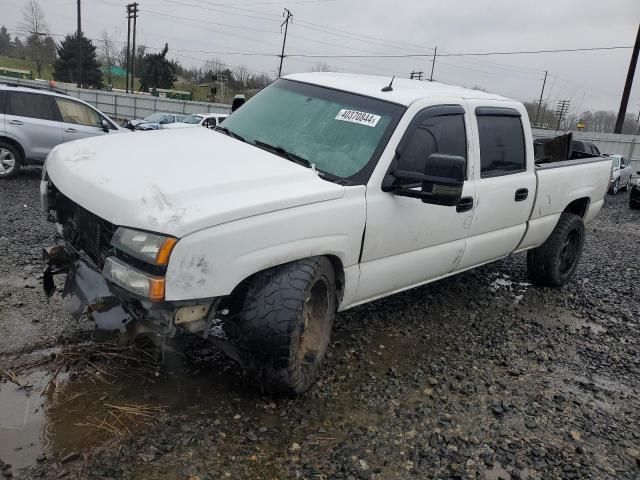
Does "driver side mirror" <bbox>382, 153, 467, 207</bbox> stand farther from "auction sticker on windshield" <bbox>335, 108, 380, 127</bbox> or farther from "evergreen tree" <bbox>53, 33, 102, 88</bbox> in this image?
"evergreen tree" <bbox>53, 33, 102, 88</bbox>

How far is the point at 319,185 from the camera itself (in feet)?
10.1

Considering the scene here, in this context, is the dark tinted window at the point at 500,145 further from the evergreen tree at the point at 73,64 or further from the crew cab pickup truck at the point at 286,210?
the evergreen tree at the point at 73,64

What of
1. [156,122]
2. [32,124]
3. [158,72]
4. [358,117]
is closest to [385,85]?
[358,117]

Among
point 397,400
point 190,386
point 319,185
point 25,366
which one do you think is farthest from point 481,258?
point 25,366

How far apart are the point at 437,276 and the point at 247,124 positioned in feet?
6.34

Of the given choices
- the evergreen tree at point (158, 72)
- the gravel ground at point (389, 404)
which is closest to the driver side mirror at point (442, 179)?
the gravel ground at point (389, 404)

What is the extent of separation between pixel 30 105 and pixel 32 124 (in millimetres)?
394

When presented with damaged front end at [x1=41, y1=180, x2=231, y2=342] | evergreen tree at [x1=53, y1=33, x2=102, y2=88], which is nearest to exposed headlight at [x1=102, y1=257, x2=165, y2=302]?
damaged front end at [x1=41, y1=180, x2=231, y2=342]

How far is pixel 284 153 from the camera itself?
3.50m

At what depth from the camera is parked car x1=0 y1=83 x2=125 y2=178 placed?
908cm

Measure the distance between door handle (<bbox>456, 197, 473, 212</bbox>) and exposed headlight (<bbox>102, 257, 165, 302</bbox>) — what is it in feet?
7.85

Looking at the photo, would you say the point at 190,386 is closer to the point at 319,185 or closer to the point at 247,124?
the point at 319,185

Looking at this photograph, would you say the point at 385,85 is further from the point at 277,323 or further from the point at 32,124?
the point at 32,124

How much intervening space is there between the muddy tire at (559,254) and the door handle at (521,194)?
3.70ft
